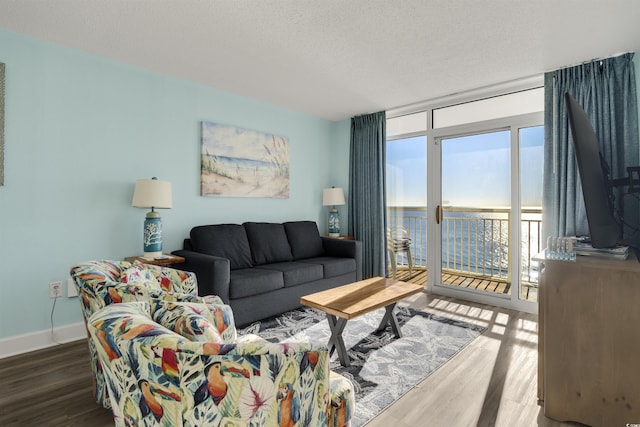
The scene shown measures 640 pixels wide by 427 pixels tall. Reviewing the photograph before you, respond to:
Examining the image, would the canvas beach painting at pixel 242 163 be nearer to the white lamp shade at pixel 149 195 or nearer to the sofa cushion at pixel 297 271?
the white lamp shade at pixel 149 195

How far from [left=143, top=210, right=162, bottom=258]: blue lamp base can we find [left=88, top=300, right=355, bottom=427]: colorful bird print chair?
7.11 feet

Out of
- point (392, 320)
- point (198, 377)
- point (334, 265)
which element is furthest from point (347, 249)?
point (198, 377)

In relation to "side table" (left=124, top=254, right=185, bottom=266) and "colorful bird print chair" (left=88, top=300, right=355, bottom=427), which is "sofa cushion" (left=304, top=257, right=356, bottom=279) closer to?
"side table" (left=124, top=254, right=185, bottom=266)

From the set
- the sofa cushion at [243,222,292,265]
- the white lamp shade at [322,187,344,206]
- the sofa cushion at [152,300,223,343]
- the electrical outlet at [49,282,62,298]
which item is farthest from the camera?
the white lamp shade at [322,187,344,206]

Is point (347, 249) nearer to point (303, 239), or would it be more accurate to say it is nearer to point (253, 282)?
point (303, 239)

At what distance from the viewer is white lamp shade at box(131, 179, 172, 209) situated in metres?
2.82

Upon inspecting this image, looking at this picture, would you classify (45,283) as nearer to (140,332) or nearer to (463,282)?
(140,332)

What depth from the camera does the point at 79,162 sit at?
2771 mm

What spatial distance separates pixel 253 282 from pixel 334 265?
1.11 metres

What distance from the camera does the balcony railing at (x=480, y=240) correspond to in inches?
141

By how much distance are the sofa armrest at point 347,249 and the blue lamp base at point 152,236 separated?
212 centimetres

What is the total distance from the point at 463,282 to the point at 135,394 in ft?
13.2

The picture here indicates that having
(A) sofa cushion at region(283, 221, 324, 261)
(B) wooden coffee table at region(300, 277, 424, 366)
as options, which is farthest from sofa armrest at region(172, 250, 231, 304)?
(A) sofa cushion at region(283, 221, 324, 261)

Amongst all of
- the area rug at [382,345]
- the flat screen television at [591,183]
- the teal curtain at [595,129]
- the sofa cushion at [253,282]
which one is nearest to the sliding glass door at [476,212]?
the teal curtain at [595,129]
